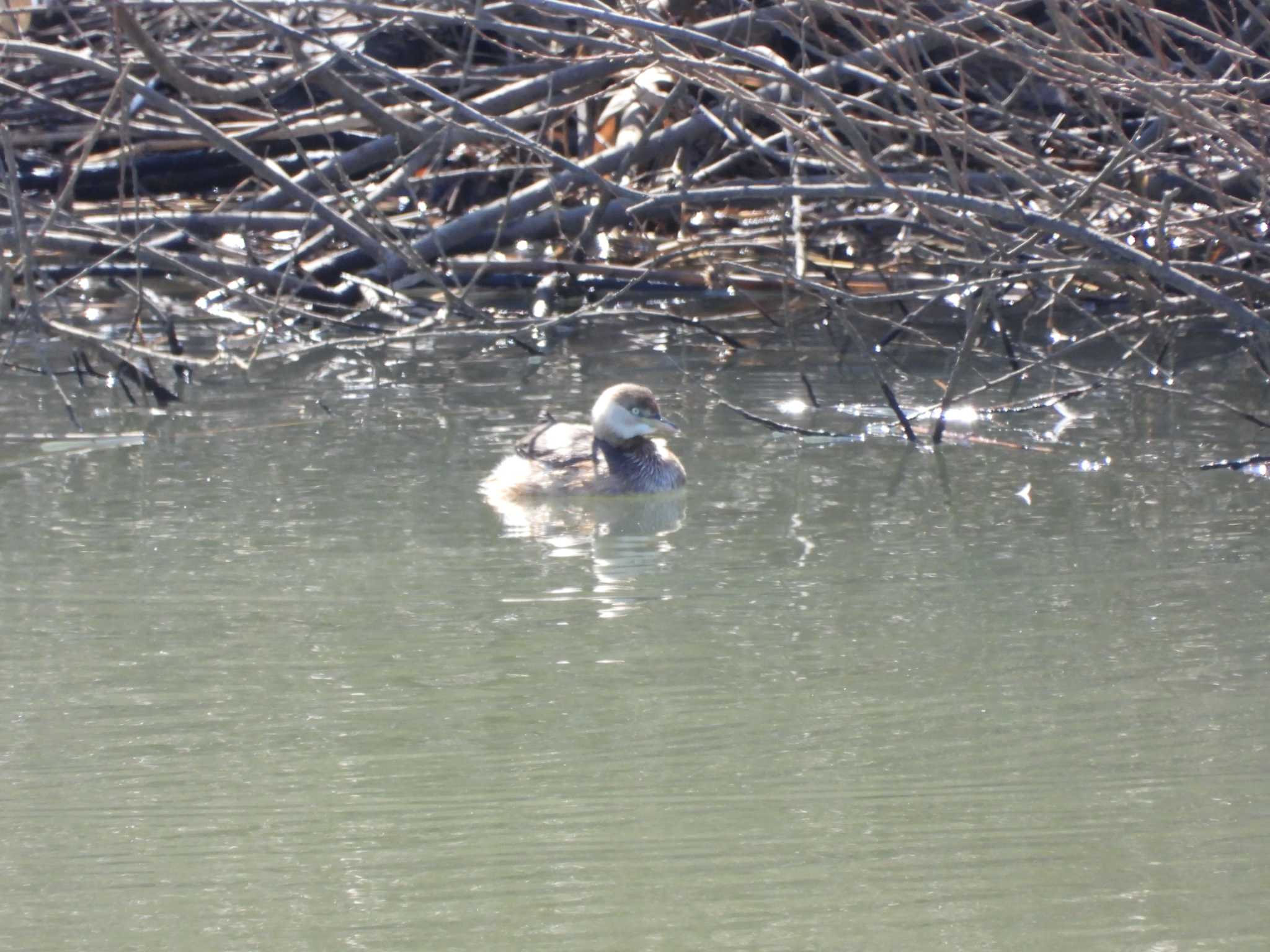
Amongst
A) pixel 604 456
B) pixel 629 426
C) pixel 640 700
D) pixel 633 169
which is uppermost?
pixel 633 169

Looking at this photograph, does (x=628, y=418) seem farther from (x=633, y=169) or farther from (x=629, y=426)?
(x=633, y=169)

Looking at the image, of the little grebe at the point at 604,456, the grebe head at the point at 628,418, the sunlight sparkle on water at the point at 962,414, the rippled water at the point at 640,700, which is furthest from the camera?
the sunlight sparkle on water at the point at 962,414

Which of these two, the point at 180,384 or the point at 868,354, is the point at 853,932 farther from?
the point at 180,384

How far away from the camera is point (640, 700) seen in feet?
18.2

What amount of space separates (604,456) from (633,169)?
4.27 metres

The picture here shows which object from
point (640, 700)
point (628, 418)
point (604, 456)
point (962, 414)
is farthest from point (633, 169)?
point (640, 700)

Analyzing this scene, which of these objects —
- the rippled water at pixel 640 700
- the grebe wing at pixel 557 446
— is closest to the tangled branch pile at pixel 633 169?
the grebe wing at pixel 557 446

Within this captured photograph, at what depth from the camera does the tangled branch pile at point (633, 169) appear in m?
7.63

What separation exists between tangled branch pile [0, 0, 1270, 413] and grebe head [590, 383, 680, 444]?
547 millimetres

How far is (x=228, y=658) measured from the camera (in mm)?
6055

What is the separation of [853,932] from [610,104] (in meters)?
10.4

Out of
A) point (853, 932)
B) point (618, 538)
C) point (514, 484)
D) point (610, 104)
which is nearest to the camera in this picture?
point (853, 932)

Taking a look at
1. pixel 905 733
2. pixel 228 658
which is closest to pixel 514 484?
pixel 228 658

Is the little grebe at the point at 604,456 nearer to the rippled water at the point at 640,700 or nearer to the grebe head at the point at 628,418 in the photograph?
the grebe head at the point at 628,418
